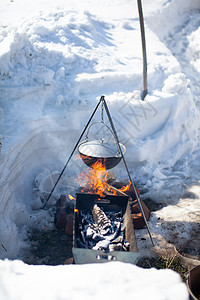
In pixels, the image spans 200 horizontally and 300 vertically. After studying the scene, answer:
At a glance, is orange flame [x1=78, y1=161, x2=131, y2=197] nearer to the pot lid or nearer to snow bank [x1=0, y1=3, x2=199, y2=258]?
snow bank [x1=0, y1=3, x2=199, y2=258]

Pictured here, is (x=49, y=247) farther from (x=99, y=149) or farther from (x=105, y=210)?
(x=99, y=149)

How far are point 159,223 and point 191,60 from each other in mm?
8608

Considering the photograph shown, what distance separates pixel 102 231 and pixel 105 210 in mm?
574

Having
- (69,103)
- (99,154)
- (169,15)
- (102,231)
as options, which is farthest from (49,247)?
(169,15)

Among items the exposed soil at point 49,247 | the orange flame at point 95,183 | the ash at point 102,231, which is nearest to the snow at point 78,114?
the exposed soil at point 49,247

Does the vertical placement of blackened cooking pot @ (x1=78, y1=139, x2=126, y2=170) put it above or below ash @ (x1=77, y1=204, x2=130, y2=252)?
above

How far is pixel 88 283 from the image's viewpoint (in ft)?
7.66

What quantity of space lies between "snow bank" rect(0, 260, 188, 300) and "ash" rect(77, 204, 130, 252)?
1622 mm

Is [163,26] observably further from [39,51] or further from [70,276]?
[70,276]

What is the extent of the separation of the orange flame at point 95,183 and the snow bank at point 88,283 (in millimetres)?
2980

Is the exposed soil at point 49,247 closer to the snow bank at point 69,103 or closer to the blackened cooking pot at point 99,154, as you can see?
the snow bank at point 69,103

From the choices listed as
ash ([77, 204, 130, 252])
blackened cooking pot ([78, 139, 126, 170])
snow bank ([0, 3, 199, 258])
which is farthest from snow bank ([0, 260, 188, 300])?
snow bank ([0, 3, 199, 258])

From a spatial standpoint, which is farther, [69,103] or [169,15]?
[169,15]

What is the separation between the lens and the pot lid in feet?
14.8
